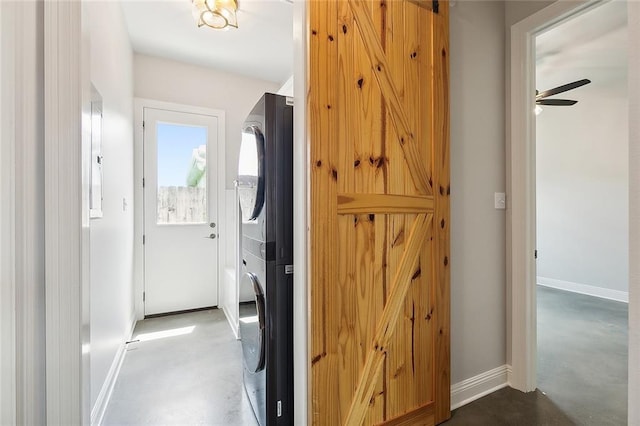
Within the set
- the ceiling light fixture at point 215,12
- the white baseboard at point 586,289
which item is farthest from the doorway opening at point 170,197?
the white baseboard at point 586,289

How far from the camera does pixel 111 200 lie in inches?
76.4

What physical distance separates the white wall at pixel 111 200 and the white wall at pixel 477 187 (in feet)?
6.68

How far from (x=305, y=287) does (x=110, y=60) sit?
2063 mm

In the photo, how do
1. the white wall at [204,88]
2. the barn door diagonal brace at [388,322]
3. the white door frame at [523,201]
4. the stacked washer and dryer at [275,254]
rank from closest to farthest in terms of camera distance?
the barn door diagonal brace at [388,322]
the stacked washer and dryer at [275,254]
the white door frame at [523,201]
the white wall at [204,88]

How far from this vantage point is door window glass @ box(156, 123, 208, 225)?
3.22 metres

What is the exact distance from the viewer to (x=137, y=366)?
215 centimetres

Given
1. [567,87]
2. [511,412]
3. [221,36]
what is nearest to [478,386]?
[511,412]

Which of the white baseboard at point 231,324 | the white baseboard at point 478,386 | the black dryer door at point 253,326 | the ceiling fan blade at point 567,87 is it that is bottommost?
the white baseboard at point 231,324

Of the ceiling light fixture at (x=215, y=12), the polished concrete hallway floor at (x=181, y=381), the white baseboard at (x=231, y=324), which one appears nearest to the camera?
the polished concrete hallway floor at (x=181, y=381)

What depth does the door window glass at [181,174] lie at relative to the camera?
3223mm

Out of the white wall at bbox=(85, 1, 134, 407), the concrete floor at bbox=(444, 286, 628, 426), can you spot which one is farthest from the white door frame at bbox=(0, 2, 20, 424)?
the concrete floor at bbox=(444, 286, 628, 426)

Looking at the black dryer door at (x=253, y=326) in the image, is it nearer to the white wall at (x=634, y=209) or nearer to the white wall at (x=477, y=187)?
the white wall at (x=477, y=187)

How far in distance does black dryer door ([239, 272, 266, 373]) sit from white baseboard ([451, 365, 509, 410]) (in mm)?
1164

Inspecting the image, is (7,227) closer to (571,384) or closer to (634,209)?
(634,209)
